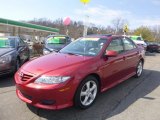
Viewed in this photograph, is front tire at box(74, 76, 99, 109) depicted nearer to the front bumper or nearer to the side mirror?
the front bumper

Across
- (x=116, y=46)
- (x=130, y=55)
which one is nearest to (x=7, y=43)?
(x=116, y=46)

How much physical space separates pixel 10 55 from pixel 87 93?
12.3ft

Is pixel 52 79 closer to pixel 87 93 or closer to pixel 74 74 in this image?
pixel 74 74

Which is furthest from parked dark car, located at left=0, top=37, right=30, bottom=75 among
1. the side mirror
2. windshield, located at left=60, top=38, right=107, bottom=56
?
the side mirror

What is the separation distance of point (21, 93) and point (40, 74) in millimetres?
671

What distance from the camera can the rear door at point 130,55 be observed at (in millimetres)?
6664

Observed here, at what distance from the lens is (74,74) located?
4.43 metres

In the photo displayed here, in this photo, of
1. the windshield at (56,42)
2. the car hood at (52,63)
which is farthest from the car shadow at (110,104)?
the windshield at (56,42)

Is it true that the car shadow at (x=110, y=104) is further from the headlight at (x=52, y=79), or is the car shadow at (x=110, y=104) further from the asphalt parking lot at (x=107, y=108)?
the headlight at (x=52, y=79)

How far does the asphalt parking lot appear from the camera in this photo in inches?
175

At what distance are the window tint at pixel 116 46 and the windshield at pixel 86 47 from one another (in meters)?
0.21

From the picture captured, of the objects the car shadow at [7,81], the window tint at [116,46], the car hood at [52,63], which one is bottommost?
the car shadow at [7,81]

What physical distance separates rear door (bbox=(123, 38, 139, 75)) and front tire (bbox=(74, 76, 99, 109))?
1824mm

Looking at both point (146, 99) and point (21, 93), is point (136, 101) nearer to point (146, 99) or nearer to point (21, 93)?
point (146, 99)
